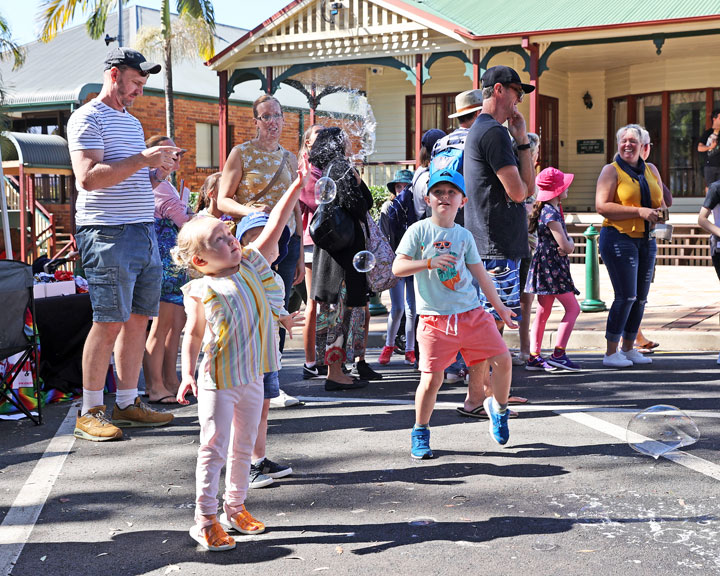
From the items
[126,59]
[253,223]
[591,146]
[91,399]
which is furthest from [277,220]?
[591,146]

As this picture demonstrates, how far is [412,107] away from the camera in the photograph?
80.5ft

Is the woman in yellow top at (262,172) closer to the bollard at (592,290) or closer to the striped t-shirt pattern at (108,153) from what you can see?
the striped t-shirt pattern at (108,153)

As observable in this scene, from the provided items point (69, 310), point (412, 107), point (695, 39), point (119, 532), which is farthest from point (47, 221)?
point (119, 532)

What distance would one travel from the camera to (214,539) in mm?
3867

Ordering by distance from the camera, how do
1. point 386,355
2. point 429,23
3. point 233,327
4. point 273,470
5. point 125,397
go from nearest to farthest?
1. point 233,327
2. point 273,470
3. point 125,397
4. point 386,355
5. point 429,23

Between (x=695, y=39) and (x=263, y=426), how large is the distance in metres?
17.5

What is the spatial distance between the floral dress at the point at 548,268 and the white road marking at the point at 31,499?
13.4 ft

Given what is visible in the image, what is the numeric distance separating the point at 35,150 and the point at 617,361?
18924 millimetres

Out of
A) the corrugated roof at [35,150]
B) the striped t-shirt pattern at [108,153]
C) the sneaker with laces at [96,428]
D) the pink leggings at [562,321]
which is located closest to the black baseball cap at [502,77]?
the striped t-shirt pattern at [108,153]

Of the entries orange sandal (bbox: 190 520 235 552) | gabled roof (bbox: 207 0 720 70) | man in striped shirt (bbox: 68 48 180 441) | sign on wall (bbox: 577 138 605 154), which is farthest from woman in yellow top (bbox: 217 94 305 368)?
sign on wall (bbox: 577 138 605 154)

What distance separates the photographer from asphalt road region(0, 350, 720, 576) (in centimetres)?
373

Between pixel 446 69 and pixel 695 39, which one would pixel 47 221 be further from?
pixel 695 39

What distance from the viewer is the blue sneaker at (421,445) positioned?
518cm

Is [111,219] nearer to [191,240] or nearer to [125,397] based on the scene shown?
[125,397]
